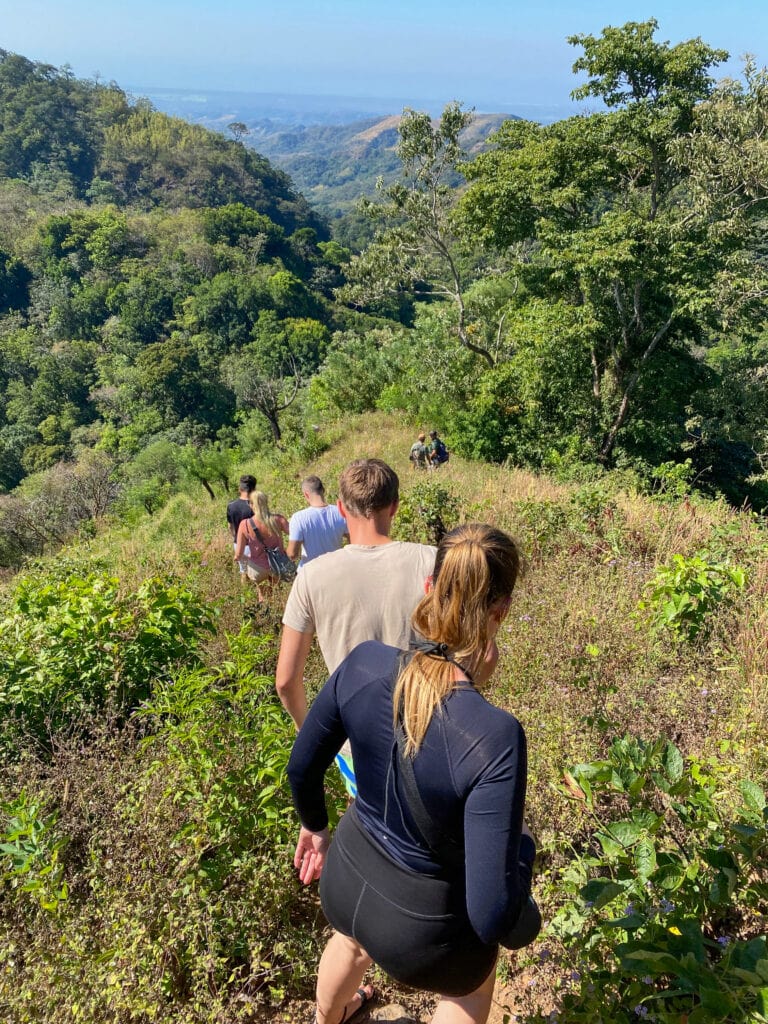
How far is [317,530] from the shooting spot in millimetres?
3912

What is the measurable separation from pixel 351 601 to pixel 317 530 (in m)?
1.82

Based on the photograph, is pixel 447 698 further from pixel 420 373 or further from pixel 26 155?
pixel 26 155

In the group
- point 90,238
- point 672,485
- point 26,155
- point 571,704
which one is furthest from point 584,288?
point 26,155

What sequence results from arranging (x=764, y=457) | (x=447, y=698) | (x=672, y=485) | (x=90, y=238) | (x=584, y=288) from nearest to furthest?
(x=447, y=698) < (x=672, y=485) < (x=584, y=288) < (x=764, y=457) < (x=90, y=238)

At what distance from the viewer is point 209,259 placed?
58.4m

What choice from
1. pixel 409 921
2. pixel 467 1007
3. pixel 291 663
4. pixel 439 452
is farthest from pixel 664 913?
pixel 439 452

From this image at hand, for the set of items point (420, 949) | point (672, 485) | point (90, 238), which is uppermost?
point (90, 238)

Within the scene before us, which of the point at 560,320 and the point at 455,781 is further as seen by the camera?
the point at 560,320

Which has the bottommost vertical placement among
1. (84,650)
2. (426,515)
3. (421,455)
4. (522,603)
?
(421,455)

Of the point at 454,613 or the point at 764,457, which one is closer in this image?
the point at 454,613

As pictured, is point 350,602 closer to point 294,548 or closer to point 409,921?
point 409,921

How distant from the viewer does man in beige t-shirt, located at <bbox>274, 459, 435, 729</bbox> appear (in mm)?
2135

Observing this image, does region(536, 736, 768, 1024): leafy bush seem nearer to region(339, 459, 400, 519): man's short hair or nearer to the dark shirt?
region(339, 459, 400, 519): man's short hair

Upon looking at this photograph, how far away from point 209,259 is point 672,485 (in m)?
59.4
